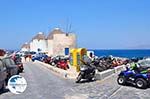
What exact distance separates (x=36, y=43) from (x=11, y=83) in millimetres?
98122

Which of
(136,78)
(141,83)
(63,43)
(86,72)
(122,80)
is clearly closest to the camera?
(141,83)

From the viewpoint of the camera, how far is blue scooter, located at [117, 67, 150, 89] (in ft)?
60.1

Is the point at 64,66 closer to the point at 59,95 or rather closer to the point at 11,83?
the point at 59,95

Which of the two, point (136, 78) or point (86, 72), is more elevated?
point (86, 72)

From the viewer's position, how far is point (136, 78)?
62.0ft

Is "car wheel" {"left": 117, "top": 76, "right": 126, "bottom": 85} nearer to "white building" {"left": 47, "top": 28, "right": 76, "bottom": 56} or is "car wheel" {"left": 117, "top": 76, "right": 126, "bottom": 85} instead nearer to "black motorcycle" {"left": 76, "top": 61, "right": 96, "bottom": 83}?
"black motorcycle" {"left": 76, "top": 61, "right": 96, "bottom": 83}

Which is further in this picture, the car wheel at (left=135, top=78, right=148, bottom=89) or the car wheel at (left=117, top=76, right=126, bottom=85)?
the car wheel at (left=117, top=76, right=126, bottom=85)

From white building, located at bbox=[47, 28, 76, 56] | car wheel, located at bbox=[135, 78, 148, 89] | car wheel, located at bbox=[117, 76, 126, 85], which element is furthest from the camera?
white building, located at bbox=[47, 28, 76, 56]

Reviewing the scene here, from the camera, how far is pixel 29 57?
2761 inches

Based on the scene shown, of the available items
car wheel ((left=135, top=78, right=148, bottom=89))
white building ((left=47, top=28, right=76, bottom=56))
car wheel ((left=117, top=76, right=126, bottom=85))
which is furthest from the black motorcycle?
white building ((left=47, top=28, right=76, bottom=56))

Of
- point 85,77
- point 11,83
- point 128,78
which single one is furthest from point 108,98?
point 11,83

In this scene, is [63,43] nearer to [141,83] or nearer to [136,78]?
[136,78]

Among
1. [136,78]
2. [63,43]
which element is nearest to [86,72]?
[136,78]

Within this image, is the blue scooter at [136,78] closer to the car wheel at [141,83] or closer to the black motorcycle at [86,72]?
the car wheel at [141,83]
